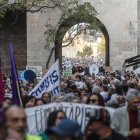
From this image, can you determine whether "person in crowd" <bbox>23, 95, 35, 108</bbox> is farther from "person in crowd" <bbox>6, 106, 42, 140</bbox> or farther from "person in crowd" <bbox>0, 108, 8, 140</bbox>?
"person in crowd" <bbox>0, 108, 8, 140</bbox>

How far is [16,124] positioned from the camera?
6.29 m

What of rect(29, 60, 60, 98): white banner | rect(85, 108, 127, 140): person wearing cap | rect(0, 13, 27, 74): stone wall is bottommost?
rect(85, 108, 127, 140): person wearing cap

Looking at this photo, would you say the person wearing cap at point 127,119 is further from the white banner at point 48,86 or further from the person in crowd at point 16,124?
the white banner at point 48,86

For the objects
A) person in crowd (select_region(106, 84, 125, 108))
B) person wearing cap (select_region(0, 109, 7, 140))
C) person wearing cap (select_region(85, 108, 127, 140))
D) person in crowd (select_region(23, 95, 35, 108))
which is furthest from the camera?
person in crowd (select_region(106, 84, 125, 108))

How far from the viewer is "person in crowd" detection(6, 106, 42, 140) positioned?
620 centimetres

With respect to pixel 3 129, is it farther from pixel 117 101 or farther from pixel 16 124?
pixel 117 101

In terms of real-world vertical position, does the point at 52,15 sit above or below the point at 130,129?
above

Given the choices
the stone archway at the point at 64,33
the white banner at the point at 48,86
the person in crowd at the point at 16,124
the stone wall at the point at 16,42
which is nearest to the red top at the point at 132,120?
the person in crowd at the point at 16,124

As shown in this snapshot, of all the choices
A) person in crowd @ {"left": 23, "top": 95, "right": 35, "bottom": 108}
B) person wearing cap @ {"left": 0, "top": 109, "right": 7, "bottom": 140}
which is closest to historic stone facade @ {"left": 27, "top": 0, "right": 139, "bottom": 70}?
person in crowd @ {"left": 23, "top": 95, "right": 35, "bottom": 108}

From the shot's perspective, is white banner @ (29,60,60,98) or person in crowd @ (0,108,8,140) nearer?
person in crowd @ (0,108,8,140)

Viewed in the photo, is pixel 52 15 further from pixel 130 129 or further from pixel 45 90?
pixel 130 129

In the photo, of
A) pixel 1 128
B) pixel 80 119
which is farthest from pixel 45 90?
pixel 1 128

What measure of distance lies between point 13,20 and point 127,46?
7.21 m

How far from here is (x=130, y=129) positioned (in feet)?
29.2
